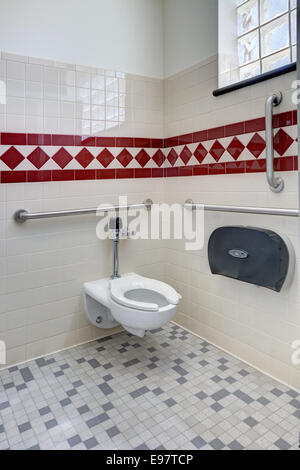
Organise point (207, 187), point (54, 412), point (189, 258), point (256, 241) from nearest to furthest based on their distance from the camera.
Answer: point (54, 412)
point (256, 241)
point (207, 187)
point (189, 258)

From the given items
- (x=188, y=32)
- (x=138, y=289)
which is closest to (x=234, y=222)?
(x=138, y=289)

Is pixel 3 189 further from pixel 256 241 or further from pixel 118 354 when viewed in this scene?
pixel 256 241

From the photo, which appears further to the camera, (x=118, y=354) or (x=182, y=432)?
(x=118, y=354)

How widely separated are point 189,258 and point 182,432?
44.3 inches

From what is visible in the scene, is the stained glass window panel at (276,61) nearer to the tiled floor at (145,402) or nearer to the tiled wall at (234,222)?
the tiled wall at (234,222)

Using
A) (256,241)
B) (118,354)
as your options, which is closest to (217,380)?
(118,354)

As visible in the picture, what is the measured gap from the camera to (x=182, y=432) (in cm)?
139

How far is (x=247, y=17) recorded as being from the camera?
189cm

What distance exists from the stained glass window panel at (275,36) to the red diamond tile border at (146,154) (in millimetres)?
401

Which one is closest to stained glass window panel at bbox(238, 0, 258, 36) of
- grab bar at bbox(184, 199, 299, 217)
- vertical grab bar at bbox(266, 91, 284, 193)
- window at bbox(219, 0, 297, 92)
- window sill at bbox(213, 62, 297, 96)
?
window at bbox(219, 0, 297, 92)

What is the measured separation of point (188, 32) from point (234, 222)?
1278 mm

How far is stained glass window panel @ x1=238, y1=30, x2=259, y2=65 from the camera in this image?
1854mm

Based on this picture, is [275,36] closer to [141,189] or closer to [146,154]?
[146,154]
